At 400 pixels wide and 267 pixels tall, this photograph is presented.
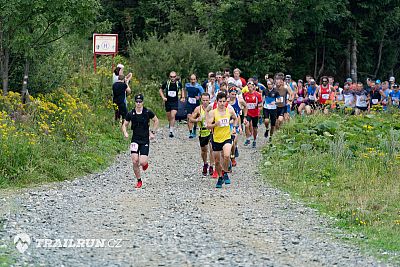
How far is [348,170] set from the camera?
55.7 ft

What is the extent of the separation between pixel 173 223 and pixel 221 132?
4.07m

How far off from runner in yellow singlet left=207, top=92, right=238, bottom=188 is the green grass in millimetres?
1318

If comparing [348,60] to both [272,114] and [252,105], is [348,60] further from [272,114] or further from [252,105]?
[252,105]

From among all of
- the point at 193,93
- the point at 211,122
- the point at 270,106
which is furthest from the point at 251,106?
the point at 211,122

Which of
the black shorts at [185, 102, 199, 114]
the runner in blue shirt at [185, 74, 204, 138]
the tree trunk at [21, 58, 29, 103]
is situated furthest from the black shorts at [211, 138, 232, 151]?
the black shorts at [185, 102, 199, 114]

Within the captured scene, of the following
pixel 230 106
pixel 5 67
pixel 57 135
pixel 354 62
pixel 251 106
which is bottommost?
pixel 57 135

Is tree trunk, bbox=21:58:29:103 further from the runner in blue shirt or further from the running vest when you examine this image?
the running vest

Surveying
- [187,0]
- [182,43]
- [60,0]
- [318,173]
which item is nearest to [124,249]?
[318,173]

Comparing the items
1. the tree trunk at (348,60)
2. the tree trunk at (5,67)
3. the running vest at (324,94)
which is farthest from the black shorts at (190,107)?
the tree trunk at (348,60)

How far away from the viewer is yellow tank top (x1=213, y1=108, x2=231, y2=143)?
51.6ft

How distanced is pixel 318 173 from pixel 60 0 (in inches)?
306

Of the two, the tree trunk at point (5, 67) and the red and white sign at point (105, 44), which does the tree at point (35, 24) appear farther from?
the red and white sign at point (105, 44)

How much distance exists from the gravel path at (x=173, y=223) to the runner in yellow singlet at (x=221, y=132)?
0.46m

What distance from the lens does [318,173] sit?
668 inches
